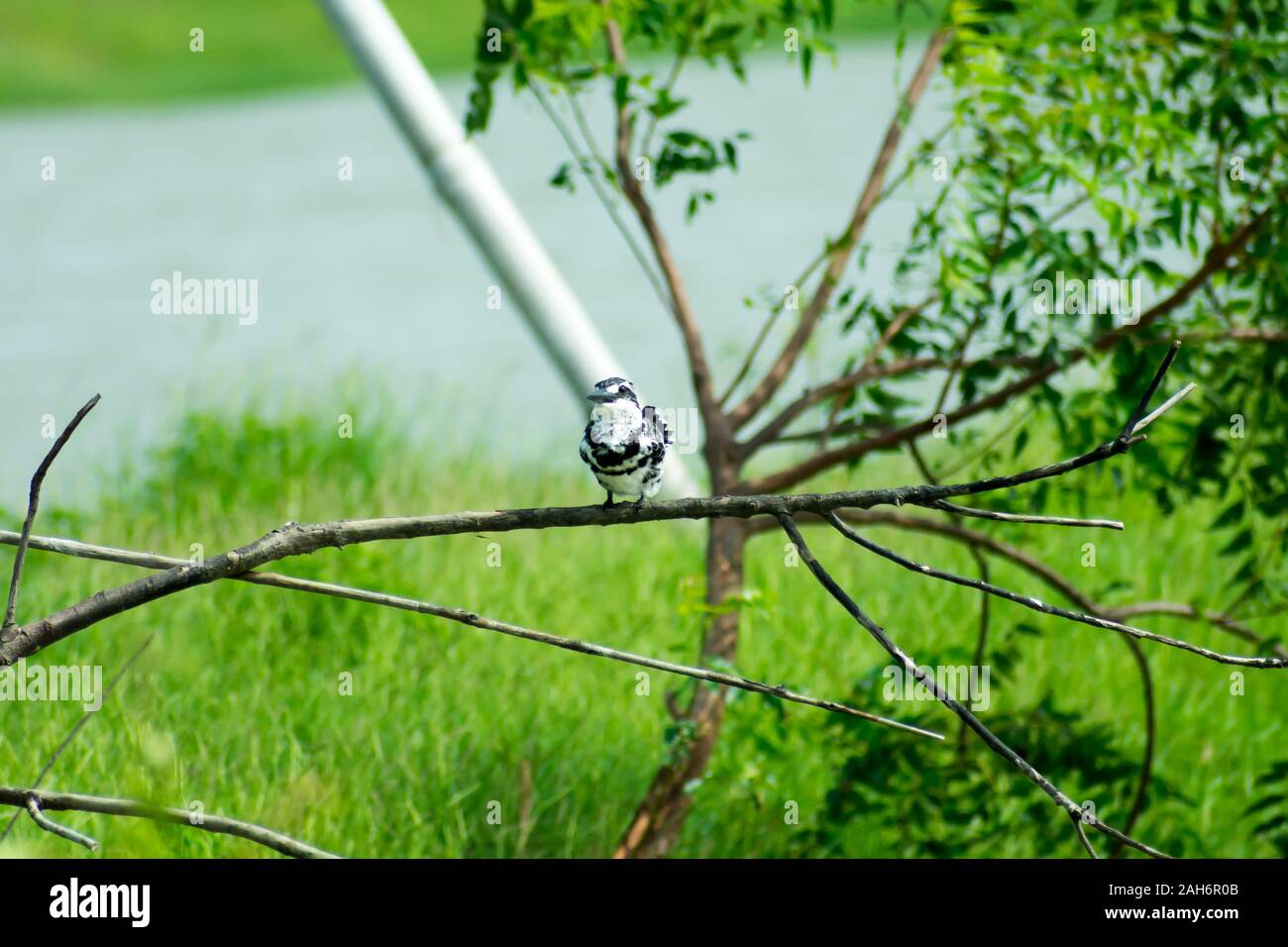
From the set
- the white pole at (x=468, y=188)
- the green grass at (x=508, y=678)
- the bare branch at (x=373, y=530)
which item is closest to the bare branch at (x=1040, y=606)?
the bare branch at (x=373, y=530)

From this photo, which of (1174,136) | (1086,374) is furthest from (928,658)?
(1086,374)

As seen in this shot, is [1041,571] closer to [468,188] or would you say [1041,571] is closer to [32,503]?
[468,188]

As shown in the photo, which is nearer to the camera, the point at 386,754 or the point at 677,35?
the point at 677,35

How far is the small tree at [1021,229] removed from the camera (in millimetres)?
2139

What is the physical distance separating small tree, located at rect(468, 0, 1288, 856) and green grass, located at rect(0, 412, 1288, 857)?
315 millimetres

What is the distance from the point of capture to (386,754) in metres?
2.81

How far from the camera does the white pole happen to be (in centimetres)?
335

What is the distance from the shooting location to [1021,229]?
238 centimetres

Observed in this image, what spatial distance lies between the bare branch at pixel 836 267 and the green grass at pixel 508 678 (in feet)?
1.54

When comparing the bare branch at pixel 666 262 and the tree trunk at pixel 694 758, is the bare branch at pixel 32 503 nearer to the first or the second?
the tree trunk at pixel 694 758

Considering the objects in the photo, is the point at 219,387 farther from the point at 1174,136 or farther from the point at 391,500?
the point at 1174,136

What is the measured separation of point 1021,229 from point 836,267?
39 cm

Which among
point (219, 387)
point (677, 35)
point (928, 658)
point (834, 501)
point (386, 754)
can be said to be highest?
point (677, 35)

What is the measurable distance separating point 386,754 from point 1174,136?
2.00 meters
